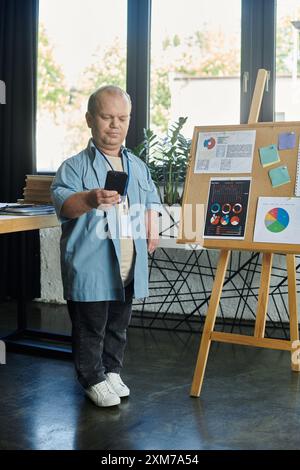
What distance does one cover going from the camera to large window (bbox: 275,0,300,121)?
14.2ft

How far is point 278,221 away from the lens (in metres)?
2.80

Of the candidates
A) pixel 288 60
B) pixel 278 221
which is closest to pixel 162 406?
pixel 278 221

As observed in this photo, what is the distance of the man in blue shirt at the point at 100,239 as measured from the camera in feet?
8.59

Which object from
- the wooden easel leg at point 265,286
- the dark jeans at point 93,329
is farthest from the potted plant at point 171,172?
the dark jeans at point 93,329

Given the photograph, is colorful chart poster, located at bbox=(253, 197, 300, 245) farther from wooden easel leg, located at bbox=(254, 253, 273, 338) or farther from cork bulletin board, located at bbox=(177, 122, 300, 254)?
wooden easel leg, located at bbox=(254, 253, 273, 338)

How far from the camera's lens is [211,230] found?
2.90 meters

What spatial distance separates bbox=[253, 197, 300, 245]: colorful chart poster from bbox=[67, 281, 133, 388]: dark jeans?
1.87 ft

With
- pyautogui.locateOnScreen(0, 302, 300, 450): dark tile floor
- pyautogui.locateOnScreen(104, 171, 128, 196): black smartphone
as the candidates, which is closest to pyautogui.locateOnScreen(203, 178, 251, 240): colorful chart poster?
pyautogui.locateOnScreen(104, 171, 128, 196): black smartphone

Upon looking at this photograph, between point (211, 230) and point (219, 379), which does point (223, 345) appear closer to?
point (219, 379)
